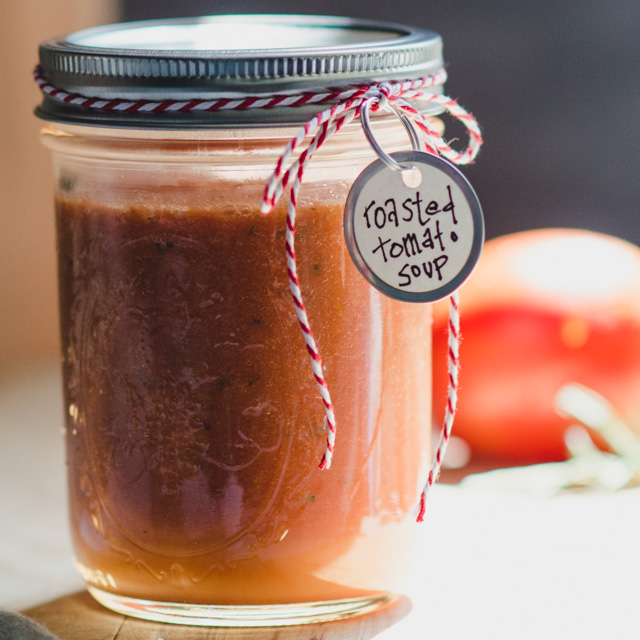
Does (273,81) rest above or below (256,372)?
above

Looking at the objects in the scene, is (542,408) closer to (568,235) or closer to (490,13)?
(568,235)

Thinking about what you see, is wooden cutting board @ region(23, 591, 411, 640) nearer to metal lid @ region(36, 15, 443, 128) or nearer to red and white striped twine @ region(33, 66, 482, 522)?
red and white striped twine @ region(33, 66, 482, 522)

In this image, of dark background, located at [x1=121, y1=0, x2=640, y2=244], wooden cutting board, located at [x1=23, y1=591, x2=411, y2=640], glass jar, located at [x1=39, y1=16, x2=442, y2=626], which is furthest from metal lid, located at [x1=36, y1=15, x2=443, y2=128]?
dark background, located at [x1=121, y1=0, x2=640, y2=244]

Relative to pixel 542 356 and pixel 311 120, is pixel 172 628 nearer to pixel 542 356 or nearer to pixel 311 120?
pixel 311 120

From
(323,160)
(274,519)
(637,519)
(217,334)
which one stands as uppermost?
(323,160)

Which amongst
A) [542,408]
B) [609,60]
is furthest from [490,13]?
[542,408]

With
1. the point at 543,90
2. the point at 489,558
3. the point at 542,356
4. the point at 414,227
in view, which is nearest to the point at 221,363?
the point at 414,227
